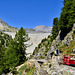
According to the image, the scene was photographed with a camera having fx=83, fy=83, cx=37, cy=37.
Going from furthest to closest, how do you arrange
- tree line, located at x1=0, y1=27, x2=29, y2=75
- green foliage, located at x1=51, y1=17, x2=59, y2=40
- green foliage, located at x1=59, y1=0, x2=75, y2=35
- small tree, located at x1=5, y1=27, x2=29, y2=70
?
1. green foliage, located at x1=51, y1=17, x2=59, y2=40
2. small tree, located at x1=5, y1=27, x2=29, y2=70
3. tree line, located at x1=0, y1=27, x2=29, y2=75
4. green foliage, located at x1=59, y1=0, x2=75, y2=35

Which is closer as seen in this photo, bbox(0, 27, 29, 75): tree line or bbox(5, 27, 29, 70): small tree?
bbox(0, 27, 29, 75): tree line

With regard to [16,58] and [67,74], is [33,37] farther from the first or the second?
[67,74]

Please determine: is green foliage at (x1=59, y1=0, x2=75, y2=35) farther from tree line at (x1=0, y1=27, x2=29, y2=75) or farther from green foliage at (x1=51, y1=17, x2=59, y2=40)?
green foliage at (x1=51, y1=17, x2=59, y2=40)

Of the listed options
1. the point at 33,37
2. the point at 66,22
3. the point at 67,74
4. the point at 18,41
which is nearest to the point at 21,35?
the point at 18,41

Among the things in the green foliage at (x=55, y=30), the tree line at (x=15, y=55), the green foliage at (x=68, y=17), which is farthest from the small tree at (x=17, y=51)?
the green foliage at (x=55, y=30)

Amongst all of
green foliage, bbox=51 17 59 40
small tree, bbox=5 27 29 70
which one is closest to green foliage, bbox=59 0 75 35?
Answer: small tree, bbox=5 27 29 70

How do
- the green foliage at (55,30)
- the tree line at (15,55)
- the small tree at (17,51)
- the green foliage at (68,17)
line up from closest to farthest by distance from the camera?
the green foliage at (68,17)
the tree line at (15,55)
the small tree at (17,51)
the green foliage at (55,30)

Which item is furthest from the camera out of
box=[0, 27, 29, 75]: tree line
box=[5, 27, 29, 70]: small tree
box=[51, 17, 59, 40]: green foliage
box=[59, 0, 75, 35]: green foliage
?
box=[51, 17, 59, 40]: green foliage

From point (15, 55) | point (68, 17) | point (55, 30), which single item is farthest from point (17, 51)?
point (55, 30)

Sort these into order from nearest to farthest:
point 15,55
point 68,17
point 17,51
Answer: point 68,17 < point 15,55 < point 17,51

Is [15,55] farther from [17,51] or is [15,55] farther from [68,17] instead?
[68,17]

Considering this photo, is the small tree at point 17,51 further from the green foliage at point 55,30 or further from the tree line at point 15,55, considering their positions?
the green foliage at point 55,30

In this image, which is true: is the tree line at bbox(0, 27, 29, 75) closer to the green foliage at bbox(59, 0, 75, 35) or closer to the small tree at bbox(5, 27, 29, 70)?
the small tree at bbox(5, 27, 29, 70)

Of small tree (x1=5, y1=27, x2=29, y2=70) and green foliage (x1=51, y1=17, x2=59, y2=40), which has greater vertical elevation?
green foliage (x1=51, y1=17, x2=59, y2=40)
